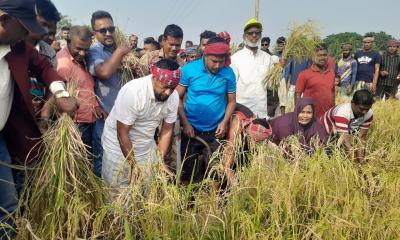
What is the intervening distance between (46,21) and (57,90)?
0.94 m

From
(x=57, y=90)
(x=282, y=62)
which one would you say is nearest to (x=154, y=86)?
(x=57, y=90)

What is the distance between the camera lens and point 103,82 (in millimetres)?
3555

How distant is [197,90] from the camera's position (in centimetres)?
384

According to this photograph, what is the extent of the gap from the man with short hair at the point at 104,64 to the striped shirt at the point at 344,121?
2194mm

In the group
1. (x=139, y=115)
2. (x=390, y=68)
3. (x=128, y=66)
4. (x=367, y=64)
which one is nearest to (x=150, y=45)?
(x=128, y=66)

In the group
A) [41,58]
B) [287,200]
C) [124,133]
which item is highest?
[41,58]

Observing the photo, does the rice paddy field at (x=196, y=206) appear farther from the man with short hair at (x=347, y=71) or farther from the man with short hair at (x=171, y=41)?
the man with short hair at (x=347, y=71)

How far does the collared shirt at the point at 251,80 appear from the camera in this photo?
449cm

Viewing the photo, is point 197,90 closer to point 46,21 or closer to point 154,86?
point 154,86

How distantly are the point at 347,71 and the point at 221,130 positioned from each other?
6126mm

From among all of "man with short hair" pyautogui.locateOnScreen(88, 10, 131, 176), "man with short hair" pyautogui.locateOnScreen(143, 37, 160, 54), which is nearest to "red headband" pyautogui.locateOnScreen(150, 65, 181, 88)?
"man with short hair" pyautogui.locateOnScreen(88, 10, 131, 176)

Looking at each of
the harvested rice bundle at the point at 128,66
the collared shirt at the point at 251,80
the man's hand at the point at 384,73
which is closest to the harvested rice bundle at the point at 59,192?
the harvested rice bundle at the point at 128,66

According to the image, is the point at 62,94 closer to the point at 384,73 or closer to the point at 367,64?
the point at 367,64

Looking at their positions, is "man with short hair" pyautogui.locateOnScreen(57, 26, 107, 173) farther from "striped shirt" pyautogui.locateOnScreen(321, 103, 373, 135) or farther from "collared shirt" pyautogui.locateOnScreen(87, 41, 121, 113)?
"striped shirt" pyautogui.locateOnScreen(321, 103, 373, 135)
